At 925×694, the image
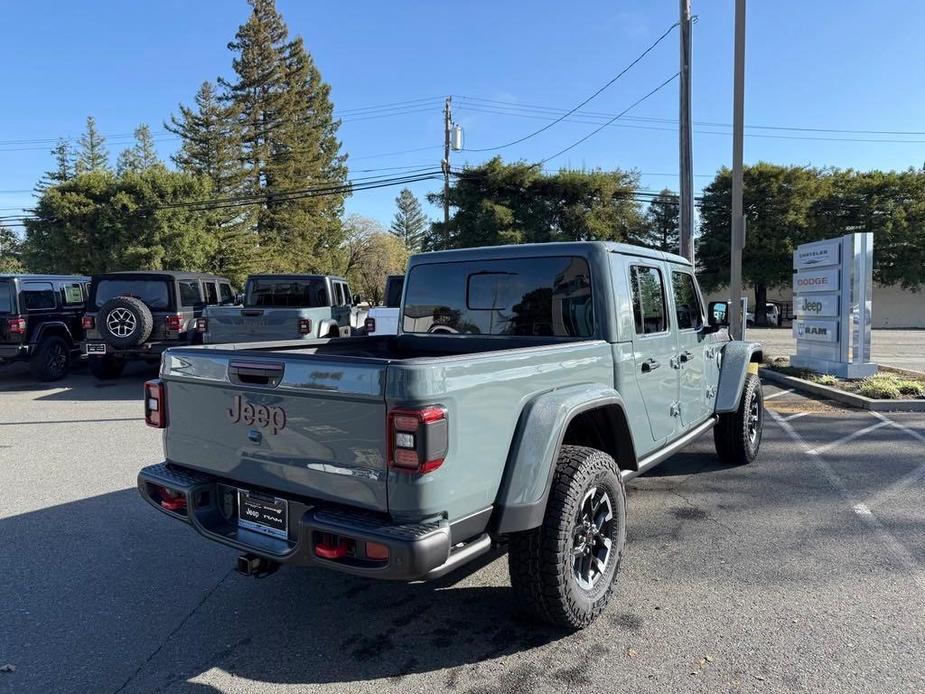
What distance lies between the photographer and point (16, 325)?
36.3 ft

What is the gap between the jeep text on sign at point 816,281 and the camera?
1118 centimetres

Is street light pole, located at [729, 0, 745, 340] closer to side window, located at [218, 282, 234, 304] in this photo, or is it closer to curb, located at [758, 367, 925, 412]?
curb, located at [758, 367, 925, 412]

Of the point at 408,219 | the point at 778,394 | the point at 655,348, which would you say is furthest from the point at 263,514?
the point at 408,219

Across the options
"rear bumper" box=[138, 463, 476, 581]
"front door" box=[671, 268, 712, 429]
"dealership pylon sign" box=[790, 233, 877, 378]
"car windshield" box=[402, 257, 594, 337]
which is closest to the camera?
"rear bumper" box=[138, 463, 476, 581]

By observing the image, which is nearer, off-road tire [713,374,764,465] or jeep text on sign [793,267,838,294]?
off-road tire [713,374,764,465]

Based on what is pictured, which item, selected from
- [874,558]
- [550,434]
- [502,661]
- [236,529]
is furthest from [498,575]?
[874,558]

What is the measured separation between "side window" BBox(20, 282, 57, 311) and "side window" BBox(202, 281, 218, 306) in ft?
9.35

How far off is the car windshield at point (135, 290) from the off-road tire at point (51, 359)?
1.46 metres

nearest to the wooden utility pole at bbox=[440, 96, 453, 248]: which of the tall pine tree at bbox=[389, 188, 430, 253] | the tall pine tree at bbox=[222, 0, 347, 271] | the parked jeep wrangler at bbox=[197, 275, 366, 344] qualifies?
the tall pine tree at bbox=[222, 0, 347, 271]

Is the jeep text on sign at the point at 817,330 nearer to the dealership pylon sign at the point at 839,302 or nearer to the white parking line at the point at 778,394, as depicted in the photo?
the dealership pylon sign at the point at 839,302

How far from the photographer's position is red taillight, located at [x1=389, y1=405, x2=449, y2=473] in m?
2.36

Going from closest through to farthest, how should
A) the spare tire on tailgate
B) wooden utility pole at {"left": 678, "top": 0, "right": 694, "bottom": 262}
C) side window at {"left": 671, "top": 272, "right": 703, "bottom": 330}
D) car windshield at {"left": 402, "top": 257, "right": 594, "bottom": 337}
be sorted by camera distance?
car windshield at {"left": 402, "top": 257, "right": 594, "bottom": 337} → side window at {"left": 671, "top": 272, "right": 703, "bottom": 330} → the spare tire on tailgate → wooden utility pole at {"left": 678, "top": 0, "right": 694, "bottom": 262}

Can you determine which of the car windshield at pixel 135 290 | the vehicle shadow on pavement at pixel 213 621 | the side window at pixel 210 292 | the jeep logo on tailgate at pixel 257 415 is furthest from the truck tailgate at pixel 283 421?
the side window at pixel 210 292

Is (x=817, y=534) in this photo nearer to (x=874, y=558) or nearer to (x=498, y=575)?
(x=874, y=558)
